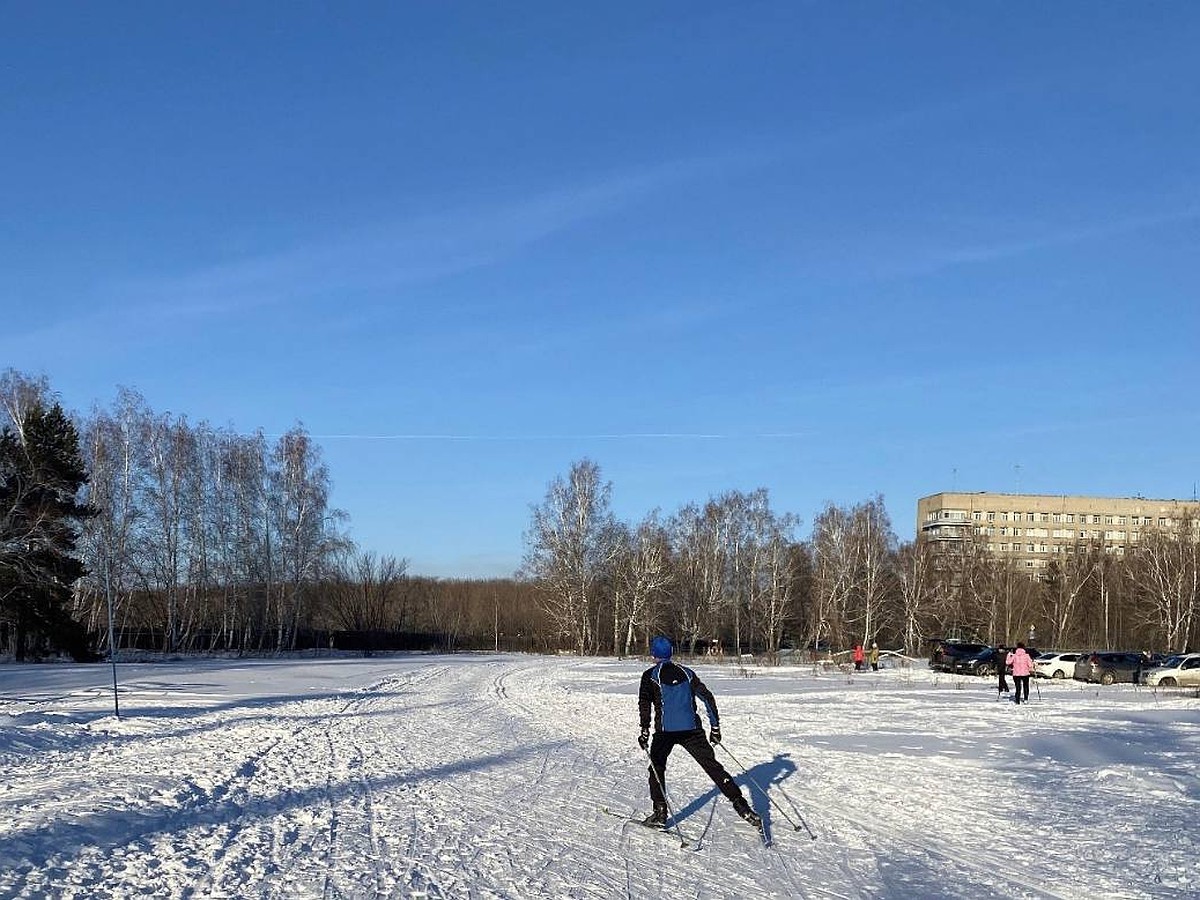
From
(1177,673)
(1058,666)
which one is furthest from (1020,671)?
(1058,666)

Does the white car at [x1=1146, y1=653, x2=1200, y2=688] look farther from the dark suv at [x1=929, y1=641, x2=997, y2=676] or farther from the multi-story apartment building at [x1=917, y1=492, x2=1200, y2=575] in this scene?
the multi-story apartment building at [x1=917, y1=492, x2=1200, y2=575]

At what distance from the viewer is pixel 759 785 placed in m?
12.3

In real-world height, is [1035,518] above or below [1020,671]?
above

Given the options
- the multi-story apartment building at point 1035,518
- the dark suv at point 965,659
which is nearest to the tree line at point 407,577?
the dark suv at point 965,659

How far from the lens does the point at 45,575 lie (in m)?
40.8

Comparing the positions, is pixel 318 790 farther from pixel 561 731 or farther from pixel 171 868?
pixel 561 731

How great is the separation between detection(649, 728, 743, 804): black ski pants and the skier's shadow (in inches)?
18.2

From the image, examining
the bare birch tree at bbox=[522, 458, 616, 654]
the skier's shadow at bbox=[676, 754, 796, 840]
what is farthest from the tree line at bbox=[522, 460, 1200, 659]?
the skier's shadow at bbox=[676, 754, 796, 840]

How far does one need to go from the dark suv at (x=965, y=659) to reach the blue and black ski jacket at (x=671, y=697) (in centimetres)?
3736

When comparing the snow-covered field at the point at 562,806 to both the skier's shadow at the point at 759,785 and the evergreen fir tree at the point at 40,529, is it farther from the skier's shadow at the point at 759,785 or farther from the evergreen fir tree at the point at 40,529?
the evergreen fir tree at the point at 40,529

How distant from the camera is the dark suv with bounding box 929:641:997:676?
1731 inches

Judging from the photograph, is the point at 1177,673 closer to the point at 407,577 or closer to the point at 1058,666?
the point at 1058,666

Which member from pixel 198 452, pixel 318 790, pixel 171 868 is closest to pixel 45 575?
pixel 198 452

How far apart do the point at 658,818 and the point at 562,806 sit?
4.85 ft
